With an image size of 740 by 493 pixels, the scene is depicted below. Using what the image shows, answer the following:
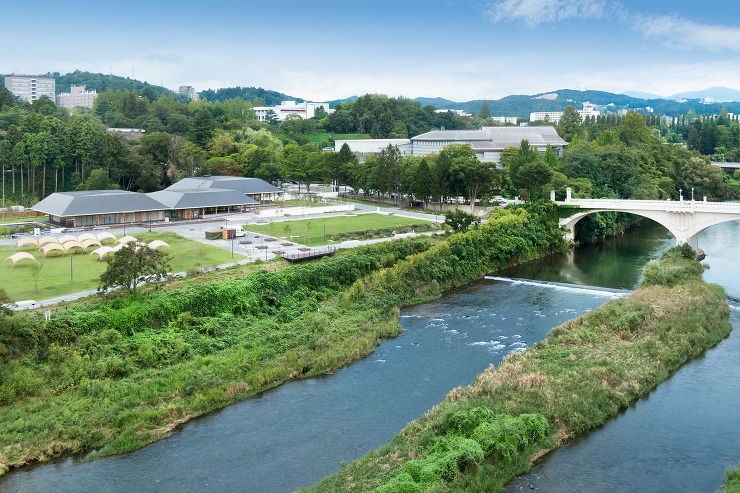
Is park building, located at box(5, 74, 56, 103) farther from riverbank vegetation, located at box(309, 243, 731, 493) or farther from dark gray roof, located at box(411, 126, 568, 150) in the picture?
riverbank vegetation, located at box(309, 243, 731, 493)

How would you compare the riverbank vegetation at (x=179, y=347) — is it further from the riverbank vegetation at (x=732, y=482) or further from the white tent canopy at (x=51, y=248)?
the riverbank vegetation at (x=732, y=482)

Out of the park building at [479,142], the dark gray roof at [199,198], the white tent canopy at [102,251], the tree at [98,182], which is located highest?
the park building at [479,142]

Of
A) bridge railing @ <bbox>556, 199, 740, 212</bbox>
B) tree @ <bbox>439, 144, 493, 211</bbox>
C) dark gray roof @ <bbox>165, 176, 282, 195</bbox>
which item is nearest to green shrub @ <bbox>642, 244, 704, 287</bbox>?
bridge railing @ <bbox>556, 199, 740, 212</bbox>

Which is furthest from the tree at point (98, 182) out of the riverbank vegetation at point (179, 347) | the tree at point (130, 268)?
the tree at point (130, 268)

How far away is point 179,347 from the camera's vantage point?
25.2 meters

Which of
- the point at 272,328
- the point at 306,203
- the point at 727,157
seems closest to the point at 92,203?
the point at 306,203

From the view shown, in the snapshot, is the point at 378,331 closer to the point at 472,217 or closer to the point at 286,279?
the point at 286,279

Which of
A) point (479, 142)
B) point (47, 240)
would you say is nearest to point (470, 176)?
point (479, 142)

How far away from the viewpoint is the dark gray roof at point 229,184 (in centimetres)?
6003

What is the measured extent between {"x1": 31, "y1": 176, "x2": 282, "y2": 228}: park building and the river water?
26.7 metres

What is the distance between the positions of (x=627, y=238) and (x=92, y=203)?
40870 millimetres

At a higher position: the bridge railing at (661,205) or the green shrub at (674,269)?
the bridge railing at (661,205)

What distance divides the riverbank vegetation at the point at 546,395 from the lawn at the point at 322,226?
2049cm

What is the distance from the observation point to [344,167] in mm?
68500
